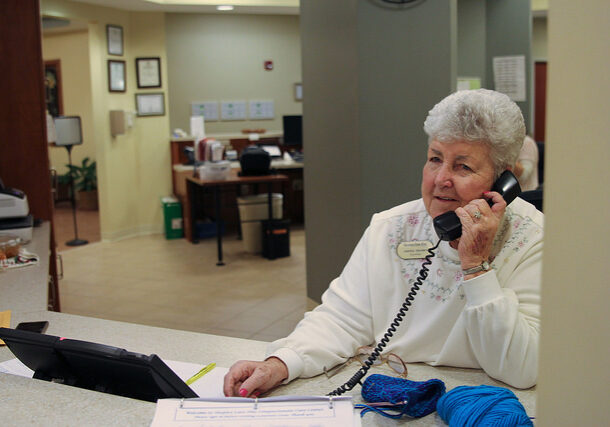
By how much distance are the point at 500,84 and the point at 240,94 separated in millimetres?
4104

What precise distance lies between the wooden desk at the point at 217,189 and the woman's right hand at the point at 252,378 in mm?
5221

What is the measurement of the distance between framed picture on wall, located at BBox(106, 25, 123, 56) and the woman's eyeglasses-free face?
23.2 feet

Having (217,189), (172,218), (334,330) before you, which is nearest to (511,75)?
(217,189)

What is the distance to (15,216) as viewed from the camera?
11.9ft

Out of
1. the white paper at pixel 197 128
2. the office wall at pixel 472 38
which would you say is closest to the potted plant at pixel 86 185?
the white paper at pixel 197 128

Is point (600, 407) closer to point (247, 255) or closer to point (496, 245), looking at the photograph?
point (496, 245)

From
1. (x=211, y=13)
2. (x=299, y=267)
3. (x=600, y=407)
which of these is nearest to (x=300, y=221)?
(x=299, y=267)

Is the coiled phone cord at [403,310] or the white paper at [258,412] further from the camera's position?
the coiled phone cord at [403,310]

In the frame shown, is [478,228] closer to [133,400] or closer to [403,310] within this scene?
[403,310]

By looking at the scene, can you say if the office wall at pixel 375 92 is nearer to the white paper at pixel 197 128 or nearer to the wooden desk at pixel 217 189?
the wooden desk at pixel 217 189

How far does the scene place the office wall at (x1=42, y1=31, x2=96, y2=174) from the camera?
10.6m

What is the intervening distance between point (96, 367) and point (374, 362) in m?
0.68

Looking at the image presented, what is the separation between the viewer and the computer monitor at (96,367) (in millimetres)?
1252

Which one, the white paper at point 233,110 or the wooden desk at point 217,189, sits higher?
the white paper at point 233,110
